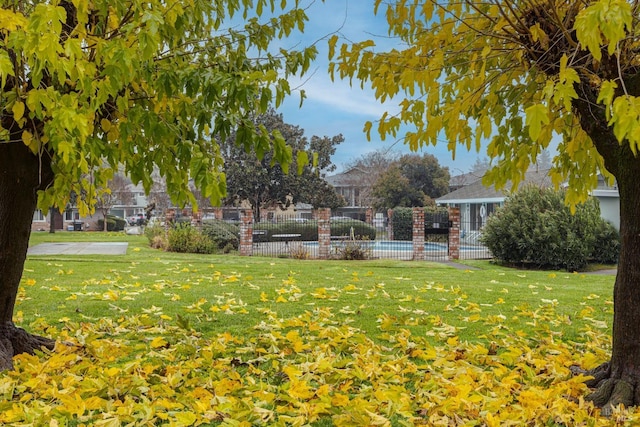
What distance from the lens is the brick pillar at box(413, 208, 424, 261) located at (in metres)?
18.5

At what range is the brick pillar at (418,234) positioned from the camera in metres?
18.5

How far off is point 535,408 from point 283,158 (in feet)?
6.83

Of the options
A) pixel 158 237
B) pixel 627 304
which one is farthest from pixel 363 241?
pixel 627 304

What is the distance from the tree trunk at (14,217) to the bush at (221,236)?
16.5 metres

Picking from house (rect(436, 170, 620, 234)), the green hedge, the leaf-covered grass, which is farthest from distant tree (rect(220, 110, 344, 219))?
the leaf-covered grass

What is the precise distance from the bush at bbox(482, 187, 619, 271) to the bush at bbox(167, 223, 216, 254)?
10.3 m

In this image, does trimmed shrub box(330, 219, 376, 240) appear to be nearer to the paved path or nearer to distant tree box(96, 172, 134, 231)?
the paved path

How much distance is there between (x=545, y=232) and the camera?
15711mm

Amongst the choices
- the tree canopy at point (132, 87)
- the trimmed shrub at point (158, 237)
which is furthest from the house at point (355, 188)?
the tree canopy at point (132, 87)

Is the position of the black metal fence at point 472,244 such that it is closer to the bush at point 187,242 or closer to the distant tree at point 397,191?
the distant tree at point 397,191

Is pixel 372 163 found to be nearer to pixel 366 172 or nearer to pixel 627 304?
pixel 366 172

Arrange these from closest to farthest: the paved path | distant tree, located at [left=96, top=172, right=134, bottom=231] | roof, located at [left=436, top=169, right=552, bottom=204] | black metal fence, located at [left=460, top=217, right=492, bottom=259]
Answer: the paved path < black metal fence, located at [left=460, top=217, right=492, bottom=259] < roof, located at [left=436, top=169, right=552, bottom=204] < distant tree, located at [left=96, top=172, right=134, bottom=231]

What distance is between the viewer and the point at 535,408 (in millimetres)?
2955

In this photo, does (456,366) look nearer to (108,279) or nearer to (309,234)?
(108,279)
